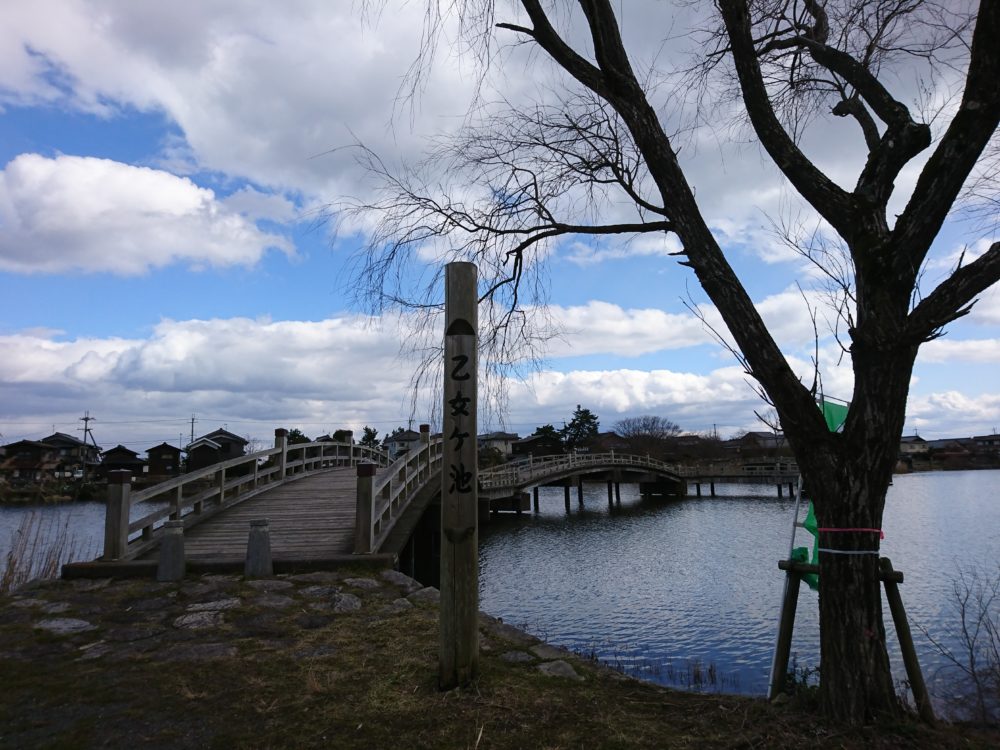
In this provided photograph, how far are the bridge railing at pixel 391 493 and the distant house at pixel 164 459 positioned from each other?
166 feet

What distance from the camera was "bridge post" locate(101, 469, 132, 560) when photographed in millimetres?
8469

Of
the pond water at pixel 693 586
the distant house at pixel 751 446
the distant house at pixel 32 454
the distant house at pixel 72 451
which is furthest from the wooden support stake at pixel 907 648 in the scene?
the distant house at pixel 751 446

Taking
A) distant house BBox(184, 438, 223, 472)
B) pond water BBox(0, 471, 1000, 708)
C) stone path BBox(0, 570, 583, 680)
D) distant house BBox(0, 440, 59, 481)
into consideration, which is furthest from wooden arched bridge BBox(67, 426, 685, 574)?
distant house BBox(0, 440, 59, 481)

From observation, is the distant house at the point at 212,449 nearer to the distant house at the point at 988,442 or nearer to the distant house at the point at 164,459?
the distant house at the point at 164,459

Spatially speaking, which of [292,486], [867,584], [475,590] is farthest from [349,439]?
[867,584]

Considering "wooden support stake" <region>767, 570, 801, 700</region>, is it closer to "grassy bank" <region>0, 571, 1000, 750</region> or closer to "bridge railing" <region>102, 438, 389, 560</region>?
"grassy bank" <region>0, 571, 1000, 750</region>

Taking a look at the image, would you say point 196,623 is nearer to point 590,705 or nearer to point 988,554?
point 590,705

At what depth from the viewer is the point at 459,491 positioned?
442cm

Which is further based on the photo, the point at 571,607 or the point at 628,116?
the point at 571,607

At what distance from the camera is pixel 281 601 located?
6.97 meters

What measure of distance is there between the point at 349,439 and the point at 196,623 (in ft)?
A: 55.8

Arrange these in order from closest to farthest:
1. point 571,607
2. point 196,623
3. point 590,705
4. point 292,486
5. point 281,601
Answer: point 590,705 → point 196,623 → point 281,601 → point 571,607 → point 292,486

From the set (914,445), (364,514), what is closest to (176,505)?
(364,514)

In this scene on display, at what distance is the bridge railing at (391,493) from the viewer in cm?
891
